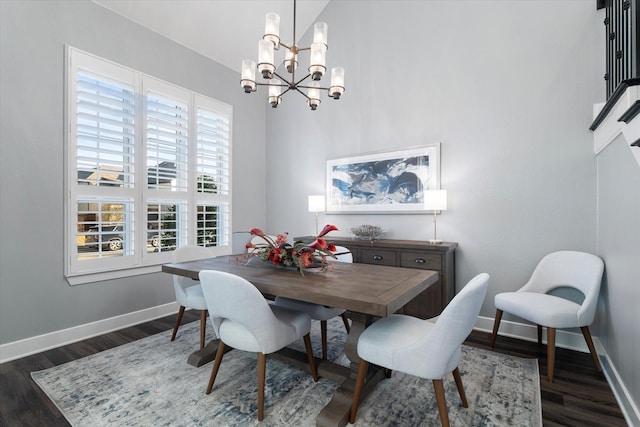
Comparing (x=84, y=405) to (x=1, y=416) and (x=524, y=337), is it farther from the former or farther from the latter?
(x=524, y=337)

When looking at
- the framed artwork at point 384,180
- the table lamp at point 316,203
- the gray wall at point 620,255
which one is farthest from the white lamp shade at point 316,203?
the gray wall at point 620,255

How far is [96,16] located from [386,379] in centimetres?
424

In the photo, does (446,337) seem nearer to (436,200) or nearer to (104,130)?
(436,200)

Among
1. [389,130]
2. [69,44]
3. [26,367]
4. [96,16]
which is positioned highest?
[96,16]

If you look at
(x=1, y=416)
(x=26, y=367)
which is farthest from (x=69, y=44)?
(x=1, y=416)

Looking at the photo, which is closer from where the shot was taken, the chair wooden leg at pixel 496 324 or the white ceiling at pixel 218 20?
the chair wooden leg at pixel 496 324

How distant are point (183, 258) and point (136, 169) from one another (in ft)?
3.84

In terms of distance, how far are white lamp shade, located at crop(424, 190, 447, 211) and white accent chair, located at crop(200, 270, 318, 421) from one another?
1.95 metres

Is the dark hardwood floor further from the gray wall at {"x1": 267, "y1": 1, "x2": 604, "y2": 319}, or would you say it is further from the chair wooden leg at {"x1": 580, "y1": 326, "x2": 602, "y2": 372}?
the gray wall at {"x1": 267, "y1": 1, "x2": 604, "y2": 319}

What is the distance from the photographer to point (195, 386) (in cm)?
209

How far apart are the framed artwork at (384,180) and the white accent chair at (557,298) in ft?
4.15

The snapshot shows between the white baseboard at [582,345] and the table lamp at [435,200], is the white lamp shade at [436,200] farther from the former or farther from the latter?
the white baseboard at [582,345]

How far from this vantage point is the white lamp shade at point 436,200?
3.12 metres

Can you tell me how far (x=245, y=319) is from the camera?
173 cm
